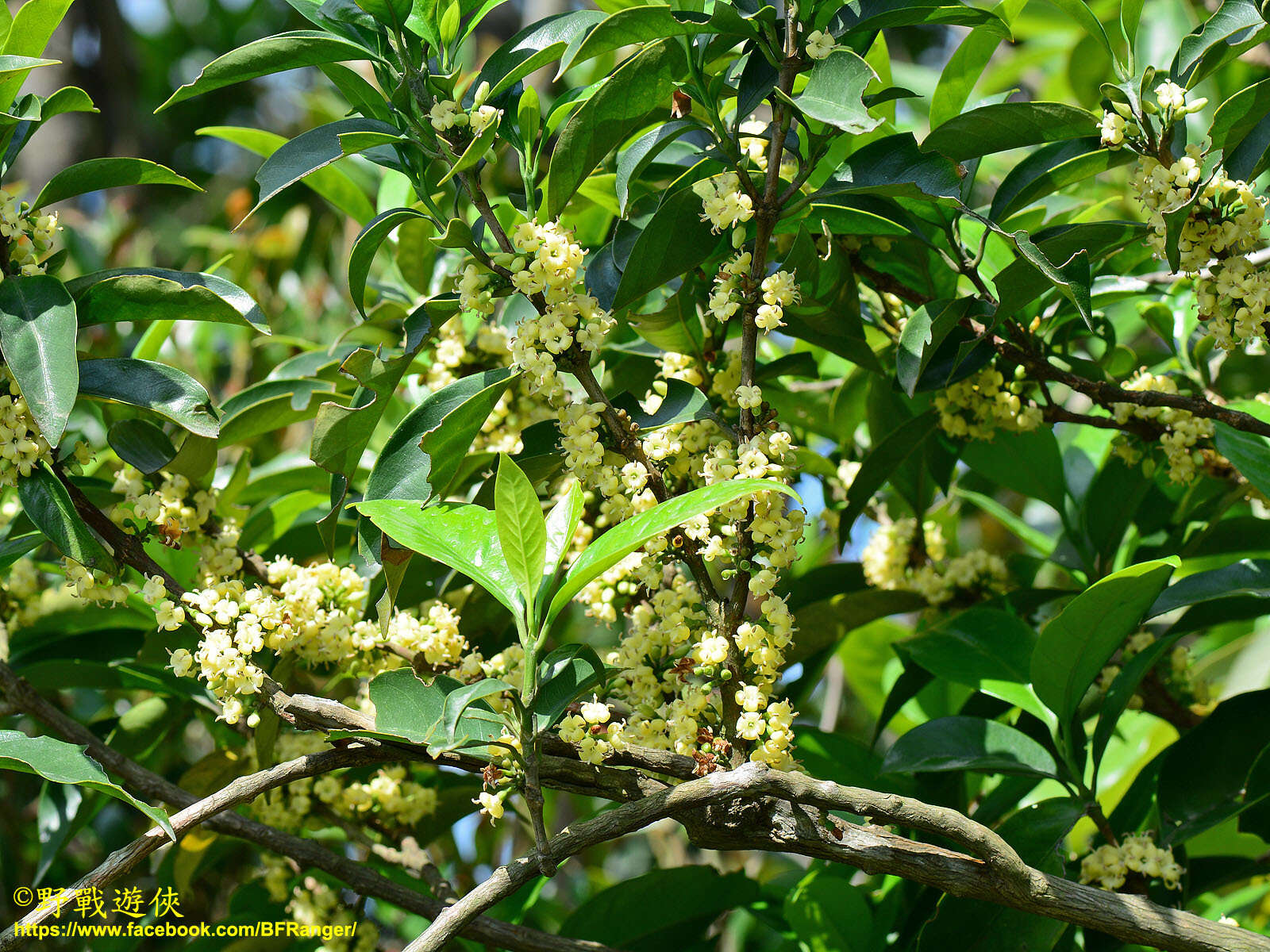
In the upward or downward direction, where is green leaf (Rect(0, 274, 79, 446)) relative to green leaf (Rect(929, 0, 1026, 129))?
downward

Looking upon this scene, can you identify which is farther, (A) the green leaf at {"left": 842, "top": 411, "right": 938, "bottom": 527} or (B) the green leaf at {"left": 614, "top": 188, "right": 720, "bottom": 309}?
(A) the green leaf at {"left": 842, "top": 411, "right": 938, "bottom": 527}

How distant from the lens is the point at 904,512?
2.29 meters

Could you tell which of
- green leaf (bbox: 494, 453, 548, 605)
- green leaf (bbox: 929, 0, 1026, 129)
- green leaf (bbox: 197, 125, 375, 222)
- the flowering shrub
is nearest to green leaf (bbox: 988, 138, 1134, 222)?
the flowering shrub

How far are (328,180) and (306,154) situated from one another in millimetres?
836

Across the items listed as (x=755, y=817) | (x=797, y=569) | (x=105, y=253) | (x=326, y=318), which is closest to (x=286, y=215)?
(x=105, y=253)

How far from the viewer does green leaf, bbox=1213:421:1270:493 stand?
1493 millimetres

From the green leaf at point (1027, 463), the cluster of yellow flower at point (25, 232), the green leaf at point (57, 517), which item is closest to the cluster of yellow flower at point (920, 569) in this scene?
the green leaf at point (1027, 463)

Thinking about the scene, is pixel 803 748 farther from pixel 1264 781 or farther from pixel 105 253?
pixel 105 253

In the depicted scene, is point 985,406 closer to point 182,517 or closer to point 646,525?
point 646,525

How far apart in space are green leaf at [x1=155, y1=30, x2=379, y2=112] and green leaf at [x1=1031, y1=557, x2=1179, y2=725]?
3.65 ft

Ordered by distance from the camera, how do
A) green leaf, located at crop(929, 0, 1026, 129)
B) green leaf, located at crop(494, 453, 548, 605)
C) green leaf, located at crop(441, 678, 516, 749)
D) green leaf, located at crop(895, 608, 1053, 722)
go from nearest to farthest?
Answer: green leaf, located at crop(441, 678, 516, 749), green leaf, located at crop(494, 453, 548, 605), green leaf, located at crop(929, 0, 1026, 129), green leaf, located at crop(895, 608, 1053, 722)

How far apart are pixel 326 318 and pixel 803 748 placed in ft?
7.35

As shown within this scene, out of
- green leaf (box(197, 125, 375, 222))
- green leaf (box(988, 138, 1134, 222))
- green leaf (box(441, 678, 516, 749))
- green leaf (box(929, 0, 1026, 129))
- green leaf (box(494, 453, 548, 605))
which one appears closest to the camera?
green leaf (box(441, 678, 516, 749))

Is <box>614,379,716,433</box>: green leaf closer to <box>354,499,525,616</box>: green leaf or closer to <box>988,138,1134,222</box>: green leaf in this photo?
<box>354,499,525,616</box>: green leaf
